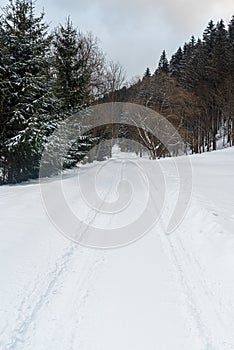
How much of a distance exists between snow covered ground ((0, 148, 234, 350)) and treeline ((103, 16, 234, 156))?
29.3m

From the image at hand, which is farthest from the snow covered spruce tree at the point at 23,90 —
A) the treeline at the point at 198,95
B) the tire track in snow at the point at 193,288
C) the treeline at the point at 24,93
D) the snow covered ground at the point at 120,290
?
the treeline at the point at 198,95

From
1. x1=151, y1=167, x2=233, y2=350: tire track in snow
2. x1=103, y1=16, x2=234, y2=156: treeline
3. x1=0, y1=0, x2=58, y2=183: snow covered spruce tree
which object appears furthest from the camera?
x1=103, y1=16, x2=234, y2=156: treeline

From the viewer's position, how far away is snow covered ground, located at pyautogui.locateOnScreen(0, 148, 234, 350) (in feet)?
9.43

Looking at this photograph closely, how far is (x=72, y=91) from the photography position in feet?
64.6

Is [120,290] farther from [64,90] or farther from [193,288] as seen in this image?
[64,90]

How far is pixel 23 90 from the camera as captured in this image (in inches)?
507

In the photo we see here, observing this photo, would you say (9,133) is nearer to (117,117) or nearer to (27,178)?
(27,178)

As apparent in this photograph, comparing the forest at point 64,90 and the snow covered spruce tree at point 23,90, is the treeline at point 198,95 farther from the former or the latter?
the snow covered spruce tree at point 23,90

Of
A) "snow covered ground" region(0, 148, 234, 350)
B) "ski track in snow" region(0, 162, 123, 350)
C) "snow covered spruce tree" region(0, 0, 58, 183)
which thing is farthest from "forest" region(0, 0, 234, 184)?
"ski track in snow" region(0, 162, 123, 350)

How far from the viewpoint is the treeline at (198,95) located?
1367 inches

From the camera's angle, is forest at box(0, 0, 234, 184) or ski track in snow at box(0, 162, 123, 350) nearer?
ski track in snow at box(0, 162, 123, 350)

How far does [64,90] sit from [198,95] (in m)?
24.4

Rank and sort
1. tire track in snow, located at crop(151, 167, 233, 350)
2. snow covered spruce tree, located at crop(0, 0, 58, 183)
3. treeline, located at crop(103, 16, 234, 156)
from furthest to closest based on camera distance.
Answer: treeline, located at crop(103, 16, 234, 156) < snow covered spruce tree, located at crop(0, 0, 58, 183) < tire track in snow, located at crop(151, 167, 233, 350)

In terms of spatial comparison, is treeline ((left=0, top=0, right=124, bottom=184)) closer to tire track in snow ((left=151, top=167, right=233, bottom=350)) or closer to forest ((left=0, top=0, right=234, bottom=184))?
forest ((left=0, top=0, right=234, bottom=184))
